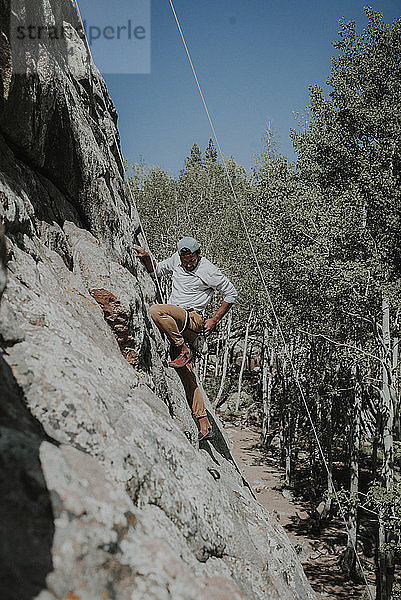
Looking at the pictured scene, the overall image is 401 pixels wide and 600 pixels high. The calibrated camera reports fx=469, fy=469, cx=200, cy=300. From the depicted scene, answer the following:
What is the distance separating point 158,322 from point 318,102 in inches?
552

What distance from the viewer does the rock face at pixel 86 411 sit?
2.65m

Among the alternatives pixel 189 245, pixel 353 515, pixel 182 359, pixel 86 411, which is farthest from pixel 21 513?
pixel 353 515

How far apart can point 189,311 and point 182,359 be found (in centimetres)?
73

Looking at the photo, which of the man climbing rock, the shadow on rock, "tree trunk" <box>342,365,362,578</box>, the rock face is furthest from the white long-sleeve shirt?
"tree trunk" <box>342,365,362,578</box>

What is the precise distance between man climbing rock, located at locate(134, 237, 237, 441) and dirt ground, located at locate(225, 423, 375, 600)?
10911 millimetres

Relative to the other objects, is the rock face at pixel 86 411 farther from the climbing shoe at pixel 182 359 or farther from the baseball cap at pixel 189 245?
the baseball cap at pixel 189 245

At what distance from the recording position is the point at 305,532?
17906 millimetres

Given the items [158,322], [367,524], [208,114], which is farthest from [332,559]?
[208,114]

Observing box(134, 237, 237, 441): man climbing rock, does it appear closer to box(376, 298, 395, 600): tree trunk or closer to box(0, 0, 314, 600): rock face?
box(0, 0, 314, 600): rock face

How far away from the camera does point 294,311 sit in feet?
62.7

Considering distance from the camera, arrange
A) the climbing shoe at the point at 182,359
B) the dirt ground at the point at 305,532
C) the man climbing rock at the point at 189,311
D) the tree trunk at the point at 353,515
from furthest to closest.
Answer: the tree trunk at the point at 353,515
the dirt ground at the point at 305,532
the man climbing rock at the point at 189,311
the climbing shoe at the point at 182,359

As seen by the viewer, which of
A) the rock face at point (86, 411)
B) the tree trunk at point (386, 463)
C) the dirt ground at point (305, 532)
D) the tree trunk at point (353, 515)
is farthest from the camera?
the tree trunk at point (353, 515)

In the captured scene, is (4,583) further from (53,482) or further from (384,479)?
(384,479)

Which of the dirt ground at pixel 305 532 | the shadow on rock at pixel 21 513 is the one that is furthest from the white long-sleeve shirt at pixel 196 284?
the dirt ground at pixel 305 532
